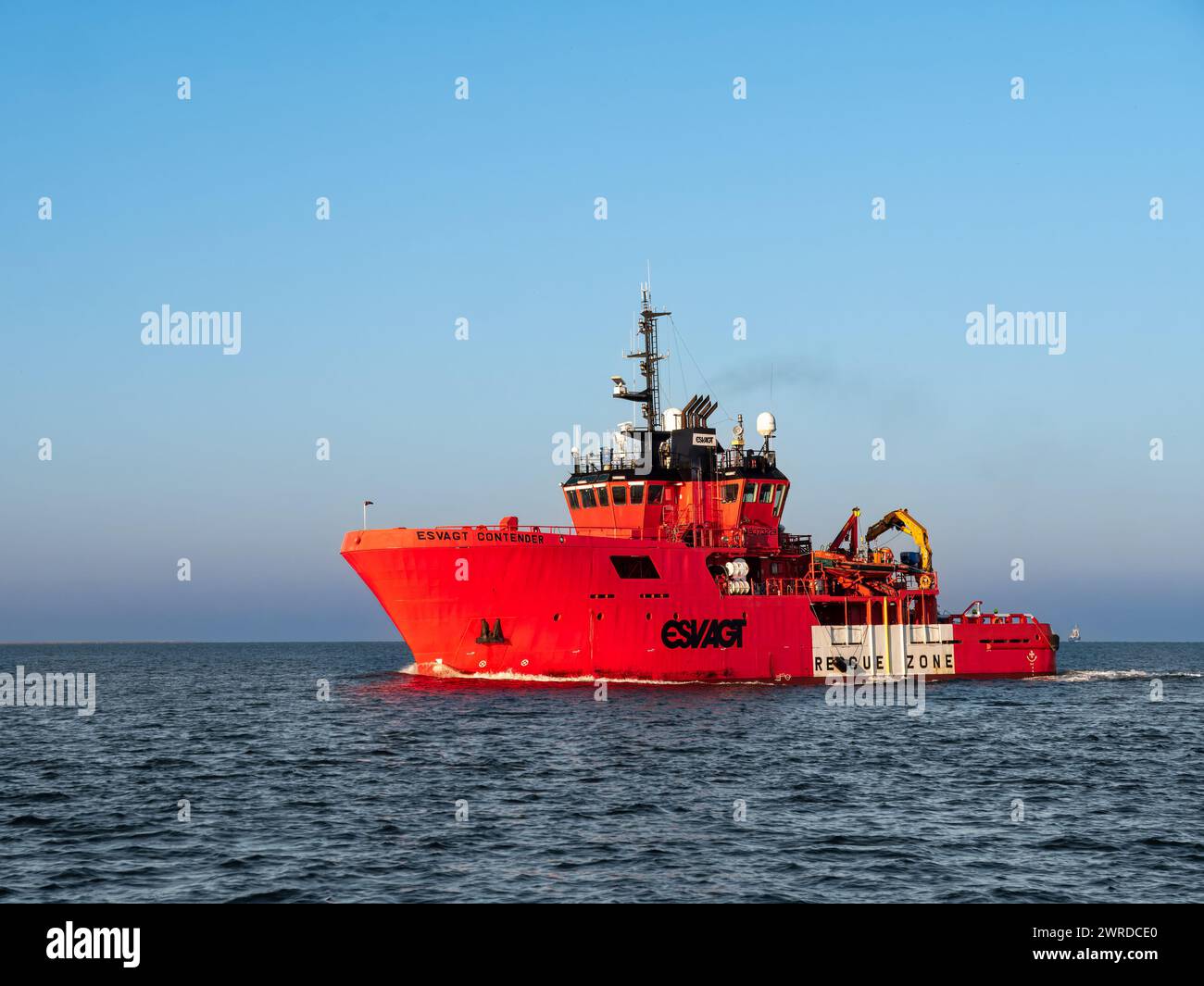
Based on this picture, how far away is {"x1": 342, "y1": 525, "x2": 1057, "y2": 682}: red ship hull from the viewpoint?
45969 mm

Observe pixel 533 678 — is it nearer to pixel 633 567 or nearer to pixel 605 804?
pixel 633 567

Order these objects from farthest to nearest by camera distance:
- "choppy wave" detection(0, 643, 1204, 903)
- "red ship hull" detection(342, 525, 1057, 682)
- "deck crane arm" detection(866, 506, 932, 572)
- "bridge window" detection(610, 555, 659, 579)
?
1. "deck crane arm" detection(866, 506, 932, 572)
2. "bridge window" detection(610, 555, 659, 579)
3. "red ship hull" detection(342, 525, 1057, 682)
4. "choppy wave" detection(0, 643, 1204, 903)

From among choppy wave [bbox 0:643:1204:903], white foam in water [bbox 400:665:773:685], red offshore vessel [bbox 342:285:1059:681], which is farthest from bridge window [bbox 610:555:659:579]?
choppy wave [bbox 0:643:1204:903]

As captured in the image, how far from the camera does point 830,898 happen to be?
1633cm

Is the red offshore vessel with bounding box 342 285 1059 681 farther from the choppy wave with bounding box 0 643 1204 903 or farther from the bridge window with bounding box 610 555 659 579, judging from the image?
the choppy wave with bounding box 0 643 1204 903

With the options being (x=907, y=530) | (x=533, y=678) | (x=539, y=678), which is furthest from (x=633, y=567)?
(x=907, y=530)

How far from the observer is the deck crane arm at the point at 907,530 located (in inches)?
2376

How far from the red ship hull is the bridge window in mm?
186

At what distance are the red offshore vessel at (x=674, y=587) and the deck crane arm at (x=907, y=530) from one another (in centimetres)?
8

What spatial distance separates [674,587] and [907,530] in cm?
1925

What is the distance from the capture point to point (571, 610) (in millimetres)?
46969
